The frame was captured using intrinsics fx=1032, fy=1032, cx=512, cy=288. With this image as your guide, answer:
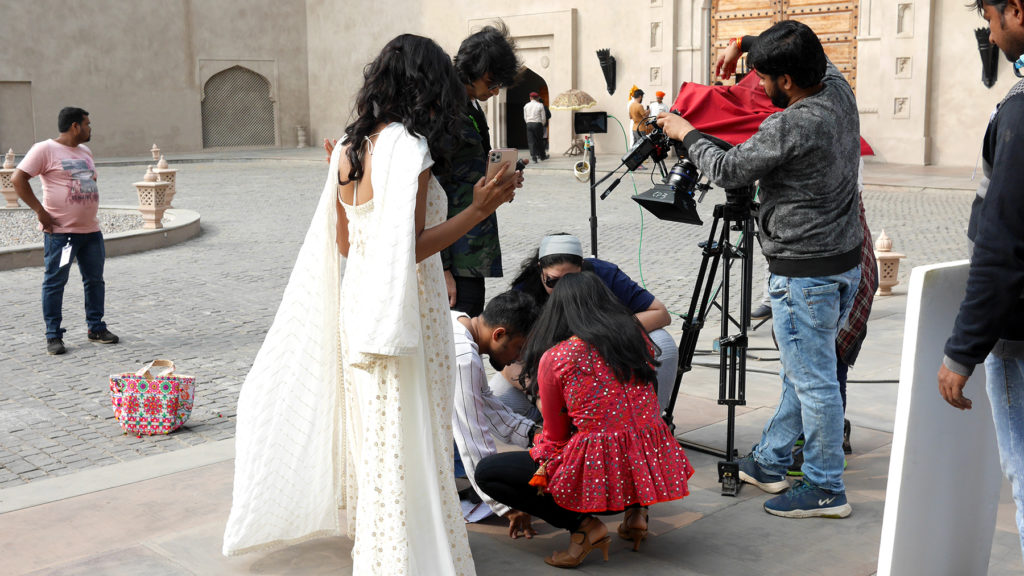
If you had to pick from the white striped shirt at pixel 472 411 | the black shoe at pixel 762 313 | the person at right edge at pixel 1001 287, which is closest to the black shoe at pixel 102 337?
the white striped shirt at pixel 472 411

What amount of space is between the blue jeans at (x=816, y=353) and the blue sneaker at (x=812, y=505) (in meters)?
0.03

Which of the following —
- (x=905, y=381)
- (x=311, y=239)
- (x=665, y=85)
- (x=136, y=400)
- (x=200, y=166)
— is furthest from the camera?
(x=200, y=166)

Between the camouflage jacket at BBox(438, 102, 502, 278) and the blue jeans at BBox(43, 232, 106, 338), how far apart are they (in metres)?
3.42

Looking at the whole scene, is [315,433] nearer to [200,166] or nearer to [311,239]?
[311,239]

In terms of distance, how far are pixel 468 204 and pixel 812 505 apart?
1621 mm

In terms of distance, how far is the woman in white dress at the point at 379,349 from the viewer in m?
2.60

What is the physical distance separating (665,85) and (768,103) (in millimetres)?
19760

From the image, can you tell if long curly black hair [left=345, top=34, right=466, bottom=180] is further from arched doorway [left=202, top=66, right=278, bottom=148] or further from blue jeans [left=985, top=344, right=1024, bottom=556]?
arched doorway [left=202, top=66, right=278, bottom=148]

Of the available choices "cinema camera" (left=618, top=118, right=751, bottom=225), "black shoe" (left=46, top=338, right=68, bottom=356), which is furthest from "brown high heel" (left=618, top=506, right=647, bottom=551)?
"black shoe" (left=46, top=338, right=68, bottom=356)

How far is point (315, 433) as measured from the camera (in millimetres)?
3098

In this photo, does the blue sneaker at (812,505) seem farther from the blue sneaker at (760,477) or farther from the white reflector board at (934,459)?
the white reflector board at (934,459)

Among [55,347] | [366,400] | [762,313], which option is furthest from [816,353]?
[55,347]

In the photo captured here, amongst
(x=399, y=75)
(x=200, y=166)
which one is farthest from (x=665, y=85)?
(x=399, y=75)

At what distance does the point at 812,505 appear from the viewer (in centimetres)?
347
